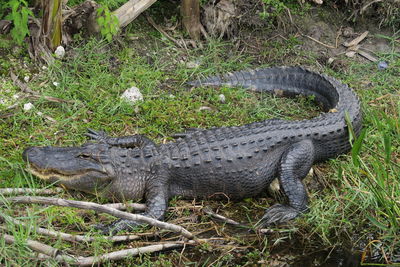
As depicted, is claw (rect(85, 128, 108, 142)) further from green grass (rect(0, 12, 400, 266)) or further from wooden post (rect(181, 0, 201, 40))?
wooden post (rect(181, 0, 201, 40))

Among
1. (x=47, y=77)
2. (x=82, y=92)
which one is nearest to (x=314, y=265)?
(x=82, y=92)

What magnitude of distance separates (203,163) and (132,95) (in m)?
1.36

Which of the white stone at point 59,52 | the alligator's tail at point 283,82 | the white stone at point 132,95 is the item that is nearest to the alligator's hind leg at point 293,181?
the alligator's tail at point 283,82

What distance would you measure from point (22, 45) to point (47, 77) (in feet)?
1.74

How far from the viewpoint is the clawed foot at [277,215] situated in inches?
166

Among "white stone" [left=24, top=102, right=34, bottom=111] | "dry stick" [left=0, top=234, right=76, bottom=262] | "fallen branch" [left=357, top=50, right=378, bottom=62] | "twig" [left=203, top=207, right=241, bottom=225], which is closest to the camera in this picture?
"dry stick" [left=0, top=234, right=76, bottom=262]

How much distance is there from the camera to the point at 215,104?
5621 mm

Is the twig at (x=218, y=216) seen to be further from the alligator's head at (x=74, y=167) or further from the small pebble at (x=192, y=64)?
the small pebble at (x=192, y=64)

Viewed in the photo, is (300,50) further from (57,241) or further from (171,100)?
(57,241)

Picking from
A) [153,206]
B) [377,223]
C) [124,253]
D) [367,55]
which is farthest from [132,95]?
[367,55]

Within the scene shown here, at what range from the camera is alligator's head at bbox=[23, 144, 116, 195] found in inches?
165

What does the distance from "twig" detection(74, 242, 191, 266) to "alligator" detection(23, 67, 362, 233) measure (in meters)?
0.32

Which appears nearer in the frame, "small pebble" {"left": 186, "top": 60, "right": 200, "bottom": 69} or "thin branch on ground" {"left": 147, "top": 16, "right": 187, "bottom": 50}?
"small pebble" {"left": 186, "top": 60, "right": 200, "bottom": 69}

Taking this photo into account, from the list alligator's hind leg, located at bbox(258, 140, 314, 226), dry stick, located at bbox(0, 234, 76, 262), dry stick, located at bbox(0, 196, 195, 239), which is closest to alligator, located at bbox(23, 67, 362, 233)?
alligator's hind leg, located at bbox(258, 140, 314, 226)
